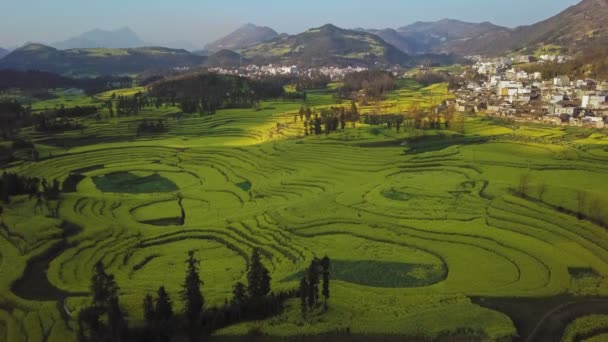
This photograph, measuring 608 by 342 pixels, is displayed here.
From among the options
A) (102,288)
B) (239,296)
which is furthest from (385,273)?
(102,288)

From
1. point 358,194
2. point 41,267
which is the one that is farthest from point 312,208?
point 41,267

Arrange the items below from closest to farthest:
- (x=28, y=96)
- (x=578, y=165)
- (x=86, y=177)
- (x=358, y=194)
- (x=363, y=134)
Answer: (x=358, y=194) → (x=578, y=165) → (x=86, y=177) → (x=363, y=134) → (x=28, y=96)

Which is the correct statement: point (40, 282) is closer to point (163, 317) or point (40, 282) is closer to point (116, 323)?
Answer: point (116, 323)

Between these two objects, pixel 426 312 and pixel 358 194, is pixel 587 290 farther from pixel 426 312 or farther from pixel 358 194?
pixel 358 194

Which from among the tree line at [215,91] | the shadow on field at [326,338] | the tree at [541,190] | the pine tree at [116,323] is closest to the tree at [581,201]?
the tree at [541,190]

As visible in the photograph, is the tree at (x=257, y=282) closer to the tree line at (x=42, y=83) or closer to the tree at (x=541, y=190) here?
the tree at (x=541, y=190)

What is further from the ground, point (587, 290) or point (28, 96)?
point (28, 96)
